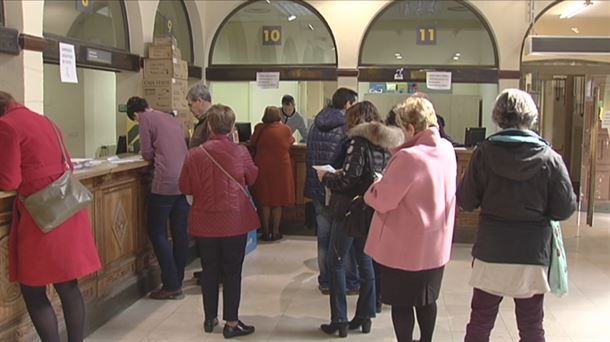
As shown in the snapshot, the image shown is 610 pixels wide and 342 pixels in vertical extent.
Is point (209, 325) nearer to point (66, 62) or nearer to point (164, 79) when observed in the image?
point (66, 62)

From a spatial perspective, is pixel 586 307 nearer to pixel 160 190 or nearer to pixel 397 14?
pixel 160 190

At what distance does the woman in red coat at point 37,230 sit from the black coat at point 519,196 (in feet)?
6.28

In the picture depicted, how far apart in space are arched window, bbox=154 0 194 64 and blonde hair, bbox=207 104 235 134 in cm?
361

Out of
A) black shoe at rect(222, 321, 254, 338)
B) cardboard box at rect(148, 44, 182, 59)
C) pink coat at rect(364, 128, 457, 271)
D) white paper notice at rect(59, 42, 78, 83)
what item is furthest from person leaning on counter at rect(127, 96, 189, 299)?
pink coat at rect(364, 128, 457, 271)

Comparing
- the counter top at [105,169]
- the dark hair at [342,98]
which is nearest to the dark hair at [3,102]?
the counter top at [105,169]

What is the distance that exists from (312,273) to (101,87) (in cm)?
546

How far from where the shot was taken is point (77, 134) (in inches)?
350

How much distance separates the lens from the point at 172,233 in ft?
15.4

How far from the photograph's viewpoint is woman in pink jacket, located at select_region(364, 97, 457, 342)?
9.14ft

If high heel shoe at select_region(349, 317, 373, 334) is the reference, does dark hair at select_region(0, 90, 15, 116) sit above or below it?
above

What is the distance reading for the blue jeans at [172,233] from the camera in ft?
14.7

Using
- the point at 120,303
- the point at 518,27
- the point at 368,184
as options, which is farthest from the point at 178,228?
the point at 518,27

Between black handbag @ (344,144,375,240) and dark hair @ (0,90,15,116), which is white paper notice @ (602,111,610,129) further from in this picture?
dark hair @ (0,90,15,116)

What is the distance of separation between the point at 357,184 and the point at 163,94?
317 cm
